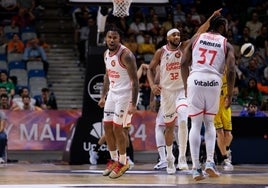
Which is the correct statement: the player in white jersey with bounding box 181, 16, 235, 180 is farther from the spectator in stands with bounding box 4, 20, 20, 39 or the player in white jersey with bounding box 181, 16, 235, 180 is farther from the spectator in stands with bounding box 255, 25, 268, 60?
the spectator in stands with bounding box 255, 25, 268, 60

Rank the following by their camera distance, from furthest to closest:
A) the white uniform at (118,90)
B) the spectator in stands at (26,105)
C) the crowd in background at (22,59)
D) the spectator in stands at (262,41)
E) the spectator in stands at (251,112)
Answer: the spectator in stands at (262,41) < the crowd in background at (22,59) < the spectator in stands at (26,105) < the spectator in stands at (251,112) < the white uniform at (118,90)

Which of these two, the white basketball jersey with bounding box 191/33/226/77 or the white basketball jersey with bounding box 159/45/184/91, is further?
the white basketball jersey with bounding box 159/45/184/91

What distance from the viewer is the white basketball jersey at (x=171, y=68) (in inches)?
479

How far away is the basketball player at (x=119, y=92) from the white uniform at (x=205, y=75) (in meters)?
1.03

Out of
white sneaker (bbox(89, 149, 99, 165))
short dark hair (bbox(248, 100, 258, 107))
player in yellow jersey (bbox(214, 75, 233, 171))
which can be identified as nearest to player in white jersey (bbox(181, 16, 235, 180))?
player in yellow jersey (bbox(214, 75, 233, 171))

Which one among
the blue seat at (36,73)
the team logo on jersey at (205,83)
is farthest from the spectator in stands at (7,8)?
the team logo on jersey at (205,83)

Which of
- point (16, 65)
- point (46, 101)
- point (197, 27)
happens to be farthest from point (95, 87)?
point (197, 27)

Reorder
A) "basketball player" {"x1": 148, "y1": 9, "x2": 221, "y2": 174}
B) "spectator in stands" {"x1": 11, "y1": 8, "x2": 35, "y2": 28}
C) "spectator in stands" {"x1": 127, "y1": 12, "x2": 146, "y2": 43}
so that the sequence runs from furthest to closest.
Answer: "spectator in stands" {"x1": 11, "y1": 8, "x2": 35, "y2": 28}
"spectator in stands" {"x1": 127, "y1": 12, "x2": 146, "y2": 43}
"basketball player" {"x1": 148, "y1": 9, "x2": 221, "y2": 174}

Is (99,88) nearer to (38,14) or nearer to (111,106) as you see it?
(111,106)

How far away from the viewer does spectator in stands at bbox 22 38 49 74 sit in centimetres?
1977

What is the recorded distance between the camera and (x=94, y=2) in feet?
45.4

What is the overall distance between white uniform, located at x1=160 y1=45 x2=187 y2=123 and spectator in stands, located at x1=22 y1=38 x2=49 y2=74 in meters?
8.15

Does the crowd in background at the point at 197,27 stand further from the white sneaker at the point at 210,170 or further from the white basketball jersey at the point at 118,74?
the white sneaker at the point at 210,170

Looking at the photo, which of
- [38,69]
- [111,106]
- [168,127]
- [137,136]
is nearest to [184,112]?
[168,127]
